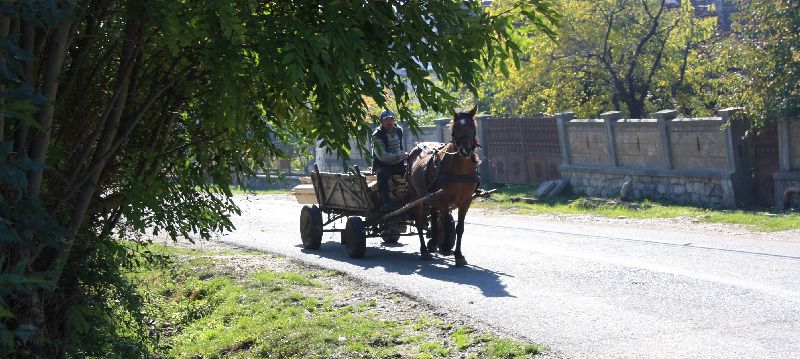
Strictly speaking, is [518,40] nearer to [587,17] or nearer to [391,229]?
[391,229]

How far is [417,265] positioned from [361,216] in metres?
2.05

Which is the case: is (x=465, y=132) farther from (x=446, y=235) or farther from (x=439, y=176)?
(x=446, y=235)

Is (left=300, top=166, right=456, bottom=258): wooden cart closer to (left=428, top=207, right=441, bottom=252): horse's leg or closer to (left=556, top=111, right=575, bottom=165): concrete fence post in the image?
(left=428, top=207, right=441, bottom=252): horse's leg

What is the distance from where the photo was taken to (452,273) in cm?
1302

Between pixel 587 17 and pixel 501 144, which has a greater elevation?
pixel 587 17

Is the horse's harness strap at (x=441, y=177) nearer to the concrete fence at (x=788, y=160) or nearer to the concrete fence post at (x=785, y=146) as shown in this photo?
the concrete fence at (x=788, y=160)

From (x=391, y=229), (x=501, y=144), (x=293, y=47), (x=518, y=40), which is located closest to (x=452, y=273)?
(x=391, y=229)

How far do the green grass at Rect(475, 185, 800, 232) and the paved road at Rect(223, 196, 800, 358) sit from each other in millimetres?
2065

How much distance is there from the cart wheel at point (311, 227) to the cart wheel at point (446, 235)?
2508 mm

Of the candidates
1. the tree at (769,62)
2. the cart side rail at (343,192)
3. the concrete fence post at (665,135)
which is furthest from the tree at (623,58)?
the cart side rail at (343,192)

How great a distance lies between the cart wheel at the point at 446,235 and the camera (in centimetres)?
1448

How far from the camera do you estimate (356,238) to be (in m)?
15.0

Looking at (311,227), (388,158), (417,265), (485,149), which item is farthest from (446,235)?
(485,149)

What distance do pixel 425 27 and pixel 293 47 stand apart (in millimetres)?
1007
